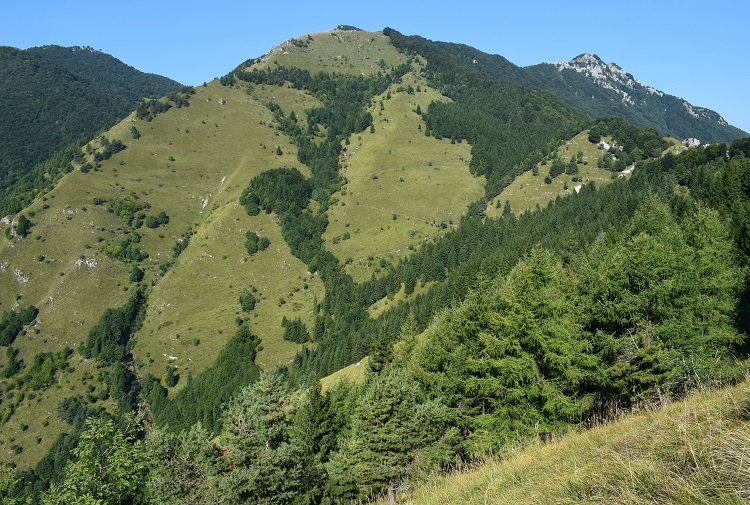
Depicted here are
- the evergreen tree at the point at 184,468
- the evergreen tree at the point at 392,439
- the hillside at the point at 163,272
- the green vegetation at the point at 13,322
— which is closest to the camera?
the evergreen tree at the point at 184,468

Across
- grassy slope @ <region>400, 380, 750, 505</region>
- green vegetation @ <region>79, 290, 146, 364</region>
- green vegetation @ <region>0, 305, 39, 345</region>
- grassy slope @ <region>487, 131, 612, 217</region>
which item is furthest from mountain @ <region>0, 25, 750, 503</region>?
grassy slope @ <region>400, 380, 750, 505</region>

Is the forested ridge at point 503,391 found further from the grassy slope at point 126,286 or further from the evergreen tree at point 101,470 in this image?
the grassy slope at point 126,286

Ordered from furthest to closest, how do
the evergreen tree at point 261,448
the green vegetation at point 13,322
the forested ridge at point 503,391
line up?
the green vegetation at point 13,322 → the evergreen tree at point 261,448 → the forested ridge at point 503,391

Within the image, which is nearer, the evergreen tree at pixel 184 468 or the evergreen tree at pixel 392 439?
the evergreen tree at pixel 184 468

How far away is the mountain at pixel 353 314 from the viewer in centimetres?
2428

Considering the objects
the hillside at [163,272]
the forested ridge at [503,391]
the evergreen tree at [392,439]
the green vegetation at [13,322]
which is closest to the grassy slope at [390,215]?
the hillside at [163,272]

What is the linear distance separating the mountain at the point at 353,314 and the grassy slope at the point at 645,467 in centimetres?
231

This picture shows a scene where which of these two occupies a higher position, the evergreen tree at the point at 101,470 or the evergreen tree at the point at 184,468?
the evergreen tree at the point at 101,470

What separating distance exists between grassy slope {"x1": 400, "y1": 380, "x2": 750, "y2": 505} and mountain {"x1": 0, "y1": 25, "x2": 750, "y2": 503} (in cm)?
231

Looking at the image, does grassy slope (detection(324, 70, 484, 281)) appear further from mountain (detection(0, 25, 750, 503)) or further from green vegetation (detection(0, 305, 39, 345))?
green vegetation (detection(0, 305, 39, 345))

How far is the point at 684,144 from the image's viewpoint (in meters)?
166

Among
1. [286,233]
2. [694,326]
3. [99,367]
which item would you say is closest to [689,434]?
[694,326]

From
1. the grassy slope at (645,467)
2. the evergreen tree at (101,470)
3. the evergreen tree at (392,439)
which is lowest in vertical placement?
the evergreen tree at (392,439)

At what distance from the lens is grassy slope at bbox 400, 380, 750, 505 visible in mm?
4637
